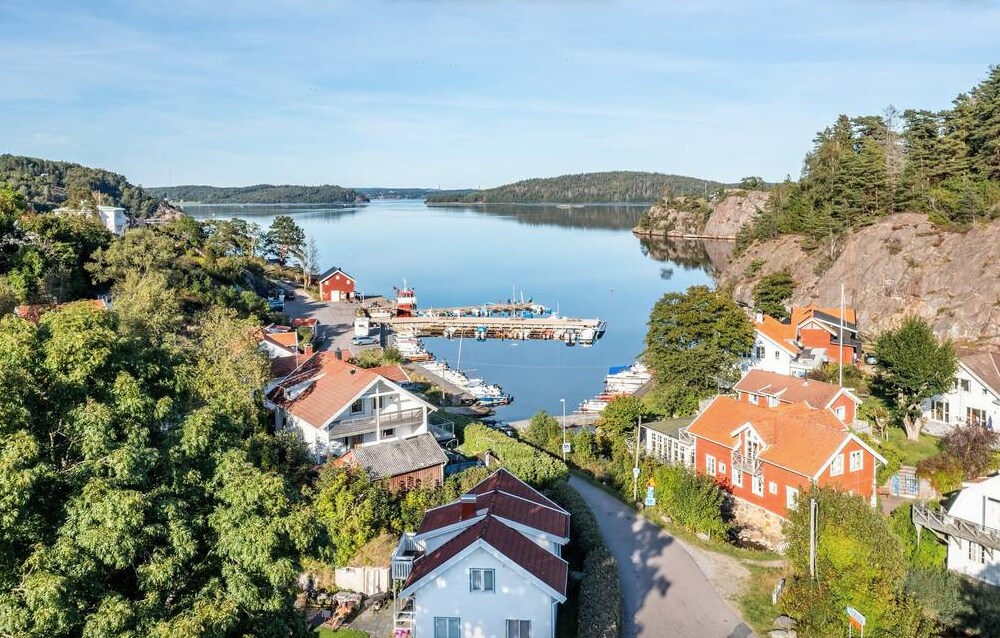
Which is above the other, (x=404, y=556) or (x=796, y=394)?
(x=796, y=394)

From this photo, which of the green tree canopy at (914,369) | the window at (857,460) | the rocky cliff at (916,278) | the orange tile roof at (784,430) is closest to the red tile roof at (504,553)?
the orange tile roof at (784,430)

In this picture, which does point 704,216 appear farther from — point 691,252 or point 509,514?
point 509,514

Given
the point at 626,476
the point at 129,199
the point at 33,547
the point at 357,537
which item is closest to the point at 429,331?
the point at 626,476

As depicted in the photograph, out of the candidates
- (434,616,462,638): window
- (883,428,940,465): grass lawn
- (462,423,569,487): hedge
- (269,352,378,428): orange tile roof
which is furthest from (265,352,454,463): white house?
(883,428,940,465): grass lawn

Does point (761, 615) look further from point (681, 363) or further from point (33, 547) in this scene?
point (681, 363)

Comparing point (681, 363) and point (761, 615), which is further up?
point (681, 363)

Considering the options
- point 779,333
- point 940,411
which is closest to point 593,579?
point 940,411

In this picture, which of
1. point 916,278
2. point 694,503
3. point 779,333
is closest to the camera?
point 694,503

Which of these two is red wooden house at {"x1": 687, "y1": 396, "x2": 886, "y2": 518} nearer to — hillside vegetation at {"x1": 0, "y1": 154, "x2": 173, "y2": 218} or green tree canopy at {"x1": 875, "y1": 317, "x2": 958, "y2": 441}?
green tree canopy at {"x1": 875, "y1": 317, "x2": 958, "y2": 441}
